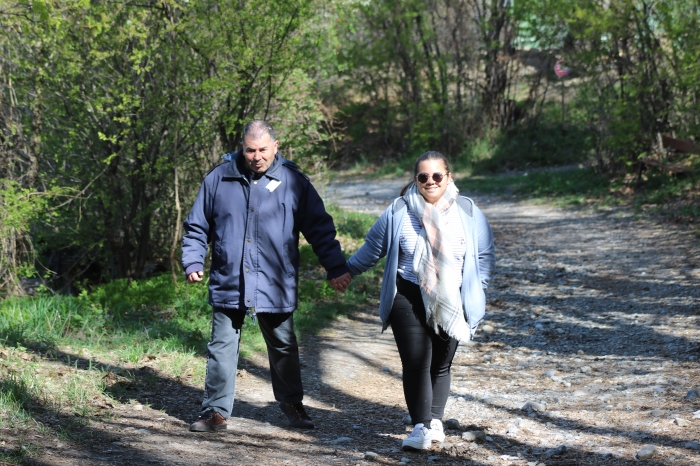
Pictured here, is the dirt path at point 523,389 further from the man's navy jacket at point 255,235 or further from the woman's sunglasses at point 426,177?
the woman's sunglasses at point 426,177

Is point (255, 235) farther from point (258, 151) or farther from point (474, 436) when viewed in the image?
point (474, 436)

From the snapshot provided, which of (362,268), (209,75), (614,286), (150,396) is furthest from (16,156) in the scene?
(614,286)

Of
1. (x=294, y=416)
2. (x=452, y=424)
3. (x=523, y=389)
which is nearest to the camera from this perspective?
(x=294, y=416)

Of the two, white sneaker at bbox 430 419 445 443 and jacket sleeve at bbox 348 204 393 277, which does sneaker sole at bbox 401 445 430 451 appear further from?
jacket sleeve at bbox 348 204 393 277

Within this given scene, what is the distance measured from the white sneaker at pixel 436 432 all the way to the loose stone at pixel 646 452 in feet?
3.59

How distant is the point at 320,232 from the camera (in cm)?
505

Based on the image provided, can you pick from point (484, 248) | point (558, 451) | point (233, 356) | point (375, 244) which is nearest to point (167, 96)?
point (233, 356)

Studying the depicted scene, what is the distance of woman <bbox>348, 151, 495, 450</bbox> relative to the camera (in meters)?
4.55

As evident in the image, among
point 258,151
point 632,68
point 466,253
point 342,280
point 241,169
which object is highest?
point 632,68

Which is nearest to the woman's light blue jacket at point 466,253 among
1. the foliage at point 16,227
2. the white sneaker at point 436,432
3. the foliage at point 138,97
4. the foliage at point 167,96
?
the white sneaker at point 436,432

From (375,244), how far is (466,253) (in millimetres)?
536

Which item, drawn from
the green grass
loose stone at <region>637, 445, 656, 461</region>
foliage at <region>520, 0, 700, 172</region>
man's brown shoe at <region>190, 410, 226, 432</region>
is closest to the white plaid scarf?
loose stone at <region>637, 445, 656, 461</region>

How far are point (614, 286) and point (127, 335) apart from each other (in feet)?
18.6

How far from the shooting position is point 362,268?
4.86 meters
